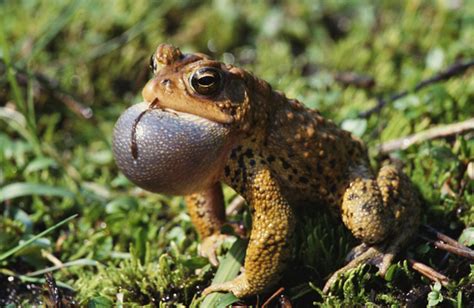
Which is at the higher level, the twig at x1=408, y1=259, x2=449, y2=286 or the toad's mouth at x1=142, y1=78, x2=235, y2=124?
the toad's mouth at x1=142, y1=78, x2=235, y2=124

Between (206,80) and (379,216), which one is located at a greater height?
(206,80)

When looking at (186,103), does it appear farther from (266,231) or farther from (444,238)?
(444,238)

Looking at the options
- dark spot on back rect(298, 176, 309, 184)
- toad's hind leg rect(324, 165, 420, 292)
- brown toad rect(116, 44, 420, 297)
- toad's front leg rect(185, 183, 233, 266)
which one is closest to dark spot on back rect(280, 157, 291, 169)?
brown toad rect(116, 44, 420, 297)

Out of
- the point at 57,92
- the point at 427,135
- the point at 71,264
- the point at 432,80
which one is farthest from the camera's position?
the point at 57,92

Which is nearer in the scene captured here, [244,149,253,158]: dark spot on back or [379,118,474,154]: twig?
[244,149,253,158]: dark spot on back

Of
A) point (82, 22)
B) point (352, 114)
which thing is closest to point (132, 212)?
point (352, 114)

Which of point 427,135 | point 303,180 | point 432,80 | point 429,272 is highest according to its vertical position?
point 432,80

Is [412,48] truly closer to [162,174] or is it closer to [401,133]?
[401,133]

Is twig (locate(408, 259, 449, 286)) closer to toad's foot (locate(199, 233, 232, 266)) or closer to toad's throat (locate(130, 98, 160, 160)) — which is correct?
toad's foot (locate(199, 233, 232, 266))

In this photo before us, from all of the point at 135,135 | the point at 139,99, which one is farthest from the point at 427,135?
the point at 139,99
